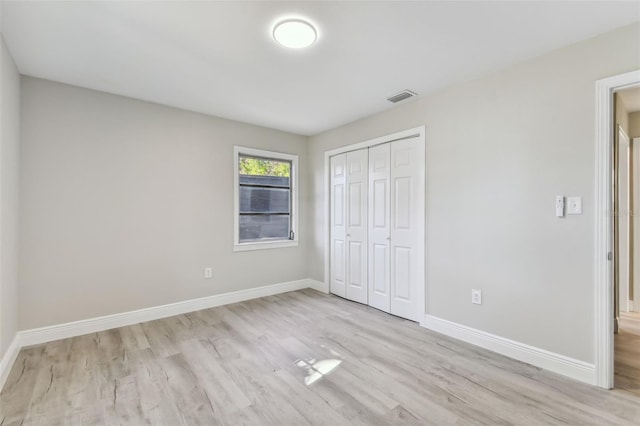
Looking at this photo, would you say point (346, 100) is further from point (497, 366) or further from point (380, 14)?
point (497, 366)

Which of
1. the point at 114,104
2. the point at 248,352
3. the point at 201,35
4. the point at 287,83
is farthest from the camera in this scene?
the point at 114,104

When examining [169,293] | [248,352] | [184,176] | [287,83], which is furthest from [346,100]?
[169,293]

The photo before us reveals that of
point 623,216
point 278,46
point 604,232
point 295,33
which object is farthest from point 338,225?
point 623,216

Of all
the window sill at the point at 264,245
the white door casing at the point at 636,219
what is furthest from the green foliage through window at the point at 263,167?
the white door casing at the point at 636,219

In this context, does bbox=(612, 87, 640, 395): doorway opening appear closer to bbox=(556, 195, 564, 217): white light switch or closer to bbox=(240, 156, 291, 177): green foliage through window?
bbox=(556, 195, 564, 217): white light switch

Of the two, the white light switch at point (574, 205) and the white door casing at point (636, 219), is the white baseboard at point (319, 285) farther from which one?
the white door casing at point (636, 219)

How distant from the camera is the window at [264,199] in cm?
415

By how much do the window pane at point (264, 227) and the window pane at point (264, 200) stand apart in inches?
4.4

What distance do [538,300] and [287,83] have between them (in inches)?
118

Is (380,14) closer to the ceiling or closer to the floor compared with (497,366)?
closer to the ceiling

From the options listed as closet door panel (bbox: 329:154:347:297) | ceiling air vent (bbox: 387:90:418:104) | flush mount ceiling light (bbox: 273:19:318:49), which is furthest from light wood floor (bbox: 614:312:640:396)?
flush mount ceiling light (bbox: 273:19:318:49)

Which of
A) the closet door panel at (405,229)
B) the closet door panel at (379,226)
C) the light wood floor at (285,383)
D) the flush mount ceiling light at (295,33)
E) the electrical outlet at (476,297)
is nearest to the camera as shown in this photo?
the light wood floor at (285,383)

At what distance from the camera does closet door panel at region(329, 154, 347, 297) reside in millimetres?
4219

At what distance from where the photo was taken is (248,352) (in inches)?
101
